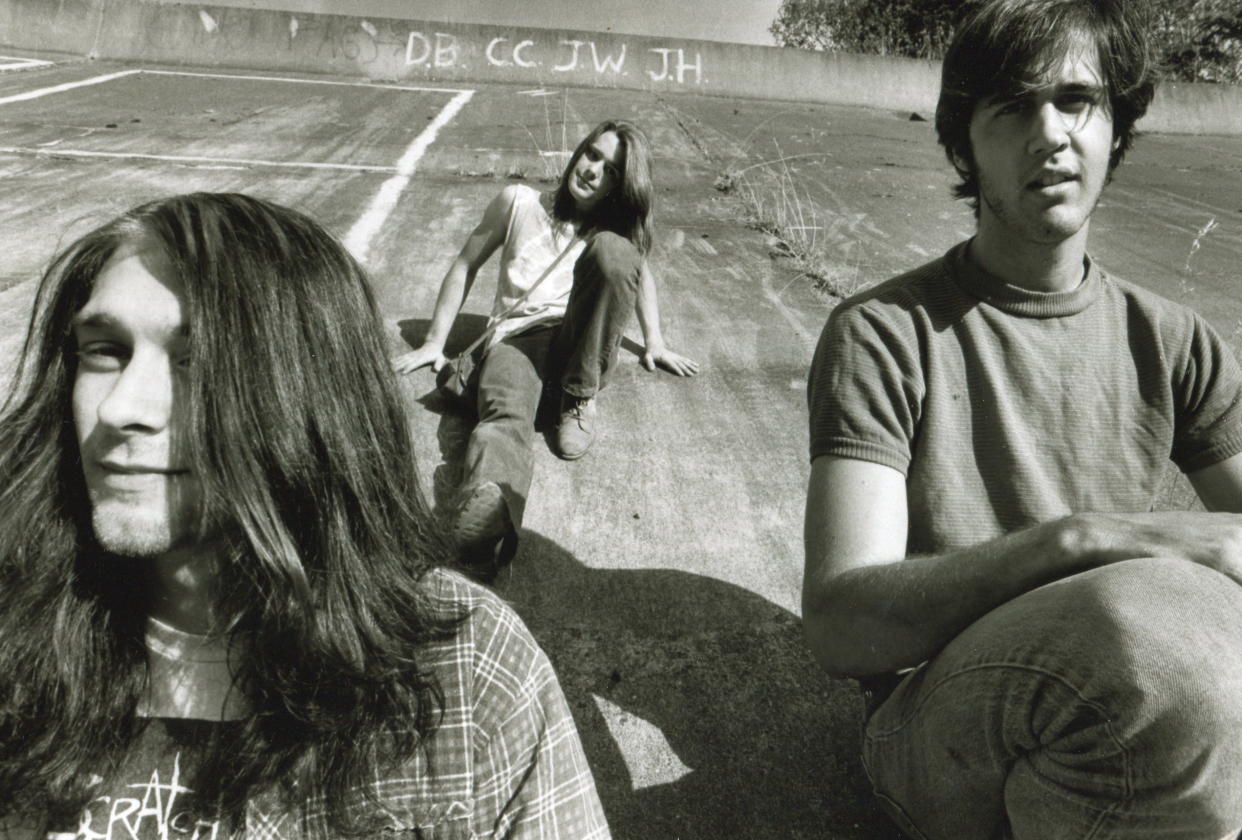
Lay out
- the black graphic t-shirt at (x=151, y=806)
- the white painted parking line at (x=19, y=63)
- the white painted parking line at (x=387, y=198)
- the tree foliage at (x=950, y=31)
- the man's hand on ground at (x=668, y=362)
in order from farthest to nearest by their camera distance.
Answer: the tree foliage at (x=950, y=31) < the white painted parking line at (x=19, y=63) < the white painted parking line at (x=387, y=198) < the man's hand on ground at (x=668, y=362) < the black graphic t-shirt at (x=151, y=806)

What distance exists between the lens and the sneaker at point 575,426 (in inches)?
149

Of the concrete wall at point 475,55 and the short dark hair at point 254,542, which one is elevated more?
the concrete wall at point 475,55

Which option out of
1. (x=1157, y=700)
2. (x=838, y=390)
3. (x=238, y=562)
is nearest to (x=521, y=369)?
(x=838, y=390)

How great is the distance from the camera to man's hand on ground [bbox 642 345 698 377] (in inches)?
177

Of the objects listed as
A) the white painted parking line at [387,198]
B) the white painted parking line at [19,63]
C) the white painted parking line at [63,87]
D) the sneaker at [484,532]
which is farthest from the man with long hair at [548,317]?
the white painted parking line at [19,63]

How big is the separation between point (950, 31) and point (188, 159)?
19.7 metres

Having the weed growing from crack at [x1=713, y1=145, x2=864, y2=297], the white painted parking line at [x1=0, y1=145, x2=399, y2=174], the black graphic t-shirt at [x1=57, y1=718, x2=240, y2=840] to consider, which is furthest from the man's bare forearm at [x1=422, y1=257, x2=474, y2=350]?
the white painted parking line at [x1=0, y1=145, x2=399, y2=174]

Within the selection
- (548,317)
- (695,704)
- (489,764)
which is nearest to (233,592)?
(489,764)

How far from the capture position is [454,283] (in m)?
4.34

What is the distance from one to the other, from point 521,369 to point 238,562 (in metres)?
2.54

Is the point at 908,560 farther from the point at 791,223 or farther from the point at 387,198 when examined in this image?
the point at 387,198

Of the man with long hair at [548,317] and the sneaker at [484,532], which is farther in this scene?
the man with long hair at [548,317]

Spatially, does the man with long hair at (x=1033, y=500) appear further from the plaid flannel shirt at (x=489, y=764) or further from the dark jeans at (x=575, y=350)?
the dark jeans at (x=575, y=350)

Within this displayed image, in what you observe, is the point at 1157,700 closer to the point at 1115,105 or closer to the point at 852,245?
the point at 1115,105
